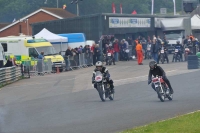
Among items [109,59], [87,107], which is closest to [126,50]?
[109,59]

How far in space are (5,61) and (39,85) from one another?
749 cm

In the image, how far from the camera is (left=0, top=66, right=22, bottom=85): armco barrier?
100 ft

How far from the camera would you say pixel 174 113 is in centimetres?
1528

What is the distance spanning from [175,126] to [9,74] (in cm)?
2058

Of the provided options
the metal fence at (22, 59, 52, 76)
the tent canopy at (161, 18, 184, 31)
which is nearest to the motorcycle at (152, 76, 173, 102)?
the metal fence at (22, 59, 52, 76)

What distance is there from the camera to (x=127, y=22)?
168 feet

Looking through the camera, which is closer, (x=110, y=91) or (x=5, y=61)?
(x=110, y=91)

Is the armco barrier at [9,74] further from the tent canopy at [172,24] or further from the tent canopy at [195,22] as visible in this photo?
the tent canopy at [195,22]

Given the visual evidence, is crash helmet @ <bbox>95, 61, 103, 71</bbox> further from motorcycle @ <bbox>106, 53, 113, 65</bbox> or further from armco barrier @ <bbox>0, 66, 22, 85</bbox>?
motorcycle @ <bbox>106, 53, 113, 65</bbox>

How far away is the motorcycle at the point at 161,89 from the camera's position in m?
18.9

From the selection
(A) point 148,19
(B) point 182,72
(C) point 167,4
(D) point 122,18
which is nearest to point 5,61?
(B) point 182,72

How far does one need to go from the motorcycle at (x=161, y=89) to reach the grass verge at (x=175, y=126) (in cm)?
544

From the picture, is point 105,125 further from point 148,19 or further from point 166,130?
point 148,19

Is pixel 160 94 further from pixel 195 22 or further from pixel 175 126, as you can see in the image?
pixel 195 22
